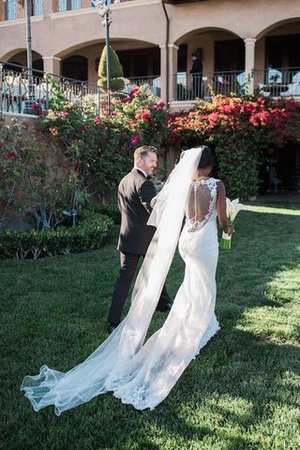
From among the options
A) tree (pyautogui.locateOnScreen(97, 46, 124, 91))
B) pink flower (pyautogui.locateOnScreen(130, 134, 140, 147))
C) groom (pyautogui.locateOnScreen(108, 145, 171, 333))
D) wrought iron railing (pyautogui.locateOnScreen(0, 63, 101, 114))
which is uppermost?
tree (pyautogui.locateOnScreen(97, 46, 124, 91))

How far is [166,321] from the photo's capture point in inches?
162

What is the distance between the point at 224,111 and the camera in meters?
15.7

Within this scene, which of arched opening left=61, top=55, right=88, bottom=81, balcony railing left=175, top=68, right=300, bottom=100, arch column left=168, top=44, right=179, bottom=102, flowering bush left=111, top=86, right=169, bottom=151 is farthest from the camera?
arched opening left=61, top=55, right=88, bottom=81

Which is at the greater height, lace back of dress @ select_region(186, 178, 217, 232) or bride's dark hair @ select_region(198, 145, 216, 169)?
bride's dark hair @ select_region(198, 145, 216, 169)

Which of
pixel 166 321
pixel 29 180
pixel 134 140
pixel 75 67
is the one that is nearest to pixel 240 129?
pixel 134 140

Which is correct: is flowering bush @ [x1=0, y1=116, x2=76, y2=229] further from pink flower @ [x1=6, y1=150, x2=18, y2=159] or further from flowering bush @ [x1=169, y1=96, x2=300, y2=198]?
flowering bush @ [x1=169, y1=96, x2=300, y2=198]

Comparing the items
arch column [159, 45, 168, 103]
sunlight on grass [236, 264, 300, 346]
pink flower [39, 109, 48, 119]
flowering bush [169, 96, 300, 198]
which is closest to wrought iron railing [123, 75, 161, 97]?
arch column [159, 45, 168, 103]

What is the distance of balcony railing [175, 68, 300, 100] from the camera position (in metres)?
18.1

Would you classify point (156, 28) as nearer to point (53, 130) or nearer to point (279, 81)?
point (279, 81)

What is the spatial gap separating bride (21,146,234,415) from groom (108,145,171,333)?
0.52 m

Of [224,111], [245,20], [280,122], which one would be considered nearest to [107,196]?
[224,111]

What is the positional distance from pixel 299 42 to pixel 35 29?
35.2ft

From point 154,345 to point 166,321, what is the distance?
0.24m

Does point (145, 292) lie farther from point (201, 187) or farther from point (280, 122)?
point (280, 122)
